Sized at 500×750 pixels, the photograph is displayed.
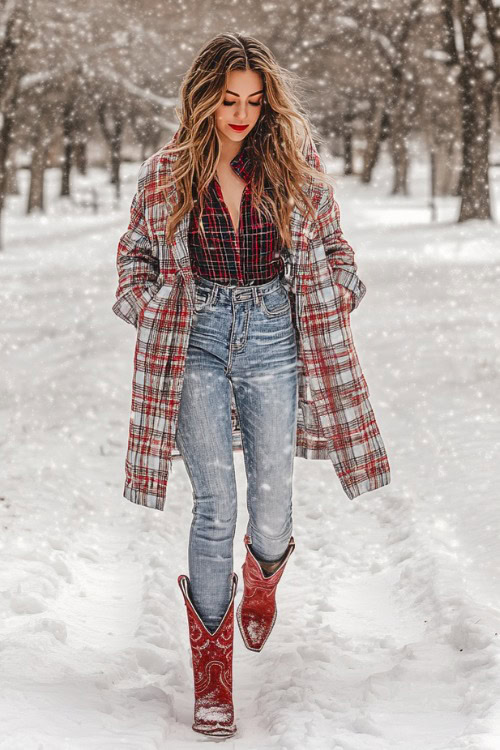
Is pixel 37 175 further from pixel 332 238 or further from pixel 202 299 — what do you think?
pixel 202 299

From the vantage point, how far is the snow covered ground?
3203 millimetres

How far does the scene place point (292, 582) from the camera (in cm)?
470

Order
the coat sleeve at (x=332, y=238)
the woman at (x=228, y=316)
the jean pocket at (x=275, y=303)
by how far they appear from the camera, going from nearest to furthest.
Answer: the woman at (x=228, y=316), the jean pocket at (x=275, y=303), the coat sleeve at (x=332, y=238)

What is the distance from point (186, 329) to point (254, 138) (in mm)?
764

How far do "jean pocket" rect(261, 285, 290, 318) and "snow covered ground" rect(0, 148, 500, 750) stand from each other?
1.33 m

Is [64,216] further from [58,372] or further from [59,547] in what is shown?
[59,547]

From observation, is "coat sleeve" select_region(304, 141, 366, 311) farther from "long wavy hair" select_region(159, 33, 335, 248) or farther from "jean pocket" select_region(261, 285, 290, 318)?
"jean pocket" select_region(261, 285, 290, 318)

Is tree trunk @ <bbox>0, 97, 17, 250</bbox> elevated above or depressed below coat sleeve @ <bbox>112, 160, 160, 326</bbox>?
above

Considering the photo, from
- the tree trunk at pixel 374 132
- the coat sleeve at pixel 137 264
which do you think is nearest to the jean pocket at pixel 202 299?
the coat sleeve at pixel 137 264

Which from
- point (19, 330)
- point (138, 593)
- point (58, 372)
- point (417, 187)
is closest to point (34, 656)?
point (138, 593)

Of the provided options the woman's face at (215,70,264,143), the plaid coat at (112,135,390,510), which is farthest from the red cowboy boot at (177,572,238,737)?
the woman's face at (215,70,264,143)

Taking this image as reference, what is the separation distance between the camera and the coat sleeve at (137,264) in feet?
11.6

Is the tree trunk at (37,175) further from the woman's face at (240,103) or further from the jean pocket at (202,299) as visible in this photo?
the jean pocket at (202,299)

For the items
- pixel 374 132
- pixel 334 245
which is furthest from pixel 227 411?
pixel 374 132
